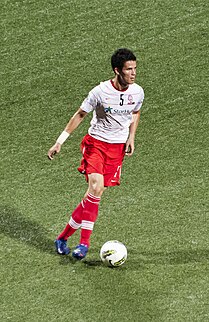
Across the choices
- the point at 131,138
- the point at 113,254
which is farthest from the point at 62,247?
the point at 131,138

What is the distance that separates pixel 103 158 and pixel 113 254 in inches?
40.5

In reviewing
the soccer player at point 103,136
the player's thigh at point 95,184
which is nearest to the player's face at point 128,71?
the soccer player at point 103,136

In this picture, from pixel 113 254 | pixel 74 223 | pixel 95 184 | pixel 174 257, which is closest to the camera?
pixel 113 254

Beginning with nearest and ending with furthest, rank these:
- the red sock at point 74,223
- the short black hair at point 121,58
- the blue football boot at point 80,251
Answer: the short black hair at point 121,58 < the blue football boot at point 80,251 < the red sock at point 74,223

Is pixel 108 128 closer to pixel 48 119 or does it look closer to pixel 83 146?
pixel 83 146

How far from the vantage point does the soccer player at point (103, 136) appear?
31.5 ft

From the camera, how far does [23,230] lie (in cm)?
1061

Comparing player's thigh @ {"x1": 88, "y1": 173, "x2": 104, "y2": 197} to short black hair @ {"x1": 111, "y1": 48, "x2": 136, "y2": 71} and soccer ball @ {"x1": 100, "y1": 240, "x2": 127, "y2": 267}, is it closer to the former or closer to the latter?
soccer ball @ {"x1": 100, "y1": 240, "x2": 127, "y2": 267}

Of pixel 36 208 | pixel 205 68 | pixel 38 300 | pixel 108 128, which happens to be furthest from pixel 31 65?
pixel 38 300

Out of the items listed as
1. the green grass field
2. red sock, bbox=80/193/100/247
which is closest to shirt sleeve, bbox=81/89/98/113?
red sock, bbox=80/193/100/247

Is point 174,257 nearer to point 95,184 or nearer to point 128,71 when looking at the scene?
point 95,184

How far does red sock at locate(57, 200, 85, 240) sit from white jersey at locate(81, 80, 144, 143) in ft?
2.50

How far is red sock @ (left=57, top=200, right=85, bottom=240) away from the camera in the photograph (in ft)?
32.4

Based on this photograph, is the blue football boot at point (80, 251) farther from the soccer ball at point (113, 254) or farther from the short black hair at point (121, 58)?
the short black hair at point (121, 58)
